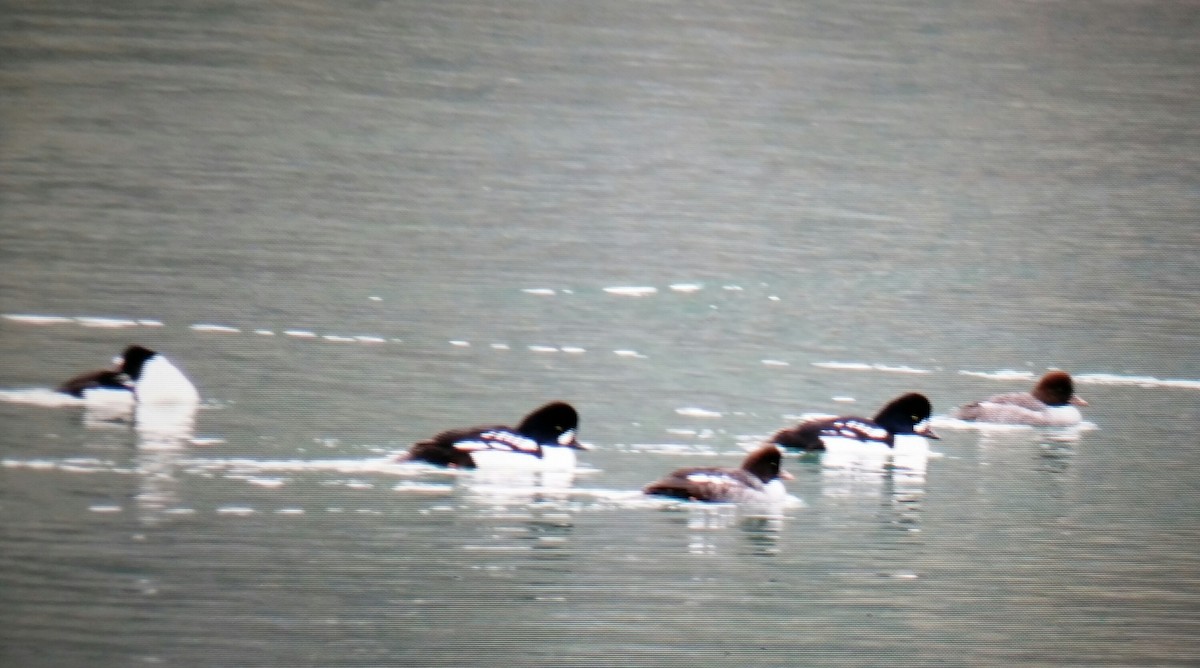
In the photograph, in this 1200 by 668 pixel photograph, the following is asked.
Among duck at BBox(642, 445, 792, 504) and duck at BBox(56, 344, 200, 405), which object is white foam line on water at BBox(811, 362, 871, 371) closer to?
duck at BBox(642, 445, 792, 504)

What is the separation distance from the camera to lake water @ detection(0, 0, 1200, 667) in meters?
7.88

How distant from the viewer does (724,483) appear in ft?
30.1

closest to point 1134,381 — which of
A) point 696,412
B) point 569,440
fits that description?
point 696,412

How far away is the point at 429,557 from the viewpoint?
811 cm

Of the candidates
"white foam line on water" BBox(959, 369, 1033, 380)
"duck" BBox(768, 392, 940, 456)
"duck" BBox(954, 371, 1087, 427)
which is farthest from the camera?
"white foam line on water" BBox(959, 369, 1033, 380)

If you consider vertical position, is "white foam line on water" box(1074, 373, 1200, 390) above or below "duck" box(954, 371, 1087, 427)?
above

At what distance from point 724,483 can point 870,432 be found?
1644 millimetres

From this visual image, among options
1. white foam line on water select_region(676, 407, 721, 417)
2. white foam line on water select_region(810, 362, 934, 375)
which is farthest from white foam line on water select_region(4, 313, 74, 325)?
white foam line on water select_region(810, 362, 934, 375)

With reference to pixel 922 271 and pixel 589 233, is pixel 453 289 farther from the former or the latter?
pixel 922 271

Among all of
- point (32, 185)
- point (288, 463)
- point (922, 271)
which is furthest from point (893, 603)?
point (32, 185)

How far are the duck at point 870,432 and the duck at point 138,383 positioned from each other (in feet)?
9.57

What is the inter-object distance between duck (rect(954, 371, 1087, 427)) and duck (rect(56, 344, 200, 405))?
420 cm

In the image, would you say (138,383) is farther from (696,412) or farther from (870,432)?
(870,432)

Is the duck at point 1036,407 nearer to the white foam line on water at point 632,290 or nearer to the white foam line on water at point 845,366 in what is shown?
the white foam line on water at point 845,366
